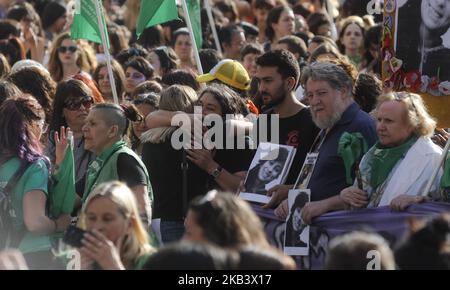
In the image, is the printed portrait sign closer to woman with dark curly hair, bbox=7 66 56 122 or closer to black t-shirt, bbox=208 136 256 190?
black t-shirt, bbox=208 136 256 190

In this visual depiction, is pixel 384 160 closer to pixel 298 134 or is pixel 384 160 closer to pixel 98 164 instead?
pixel 298 134

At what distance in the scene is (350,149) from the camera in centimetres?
829

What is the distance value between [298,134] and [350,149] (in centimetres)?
62

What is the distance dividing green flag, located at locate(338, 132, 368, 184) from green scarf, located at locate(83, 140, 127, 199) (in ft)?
4.90

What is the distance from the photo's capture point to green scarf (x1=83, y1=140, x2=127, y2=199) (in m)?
8.60

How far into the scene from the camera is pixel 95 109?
29.2 feet

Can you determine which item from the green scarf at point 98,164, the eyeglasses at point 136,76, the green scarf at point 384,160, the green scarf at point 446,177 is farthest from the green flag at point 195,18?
the green scarf at point 446,177

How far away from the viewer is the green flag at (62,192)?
26.5 ft

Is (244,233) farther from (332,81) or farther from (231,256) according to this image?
(332,81)

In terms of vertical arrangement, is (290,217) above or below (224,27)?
below

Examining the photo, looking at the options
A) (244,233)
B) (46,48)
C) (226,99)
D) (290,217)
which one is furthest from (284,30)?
(244,233)

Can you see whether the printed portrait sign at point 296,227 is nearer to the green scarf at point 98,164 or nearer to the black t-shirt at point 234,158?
the black t-shirt at point 234,158

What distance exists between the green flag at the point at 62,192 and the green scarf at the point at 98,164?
398mm

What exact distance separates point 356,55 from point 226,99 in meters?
5.43
